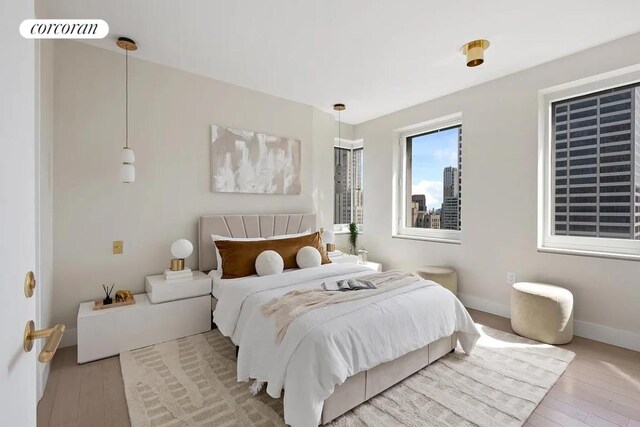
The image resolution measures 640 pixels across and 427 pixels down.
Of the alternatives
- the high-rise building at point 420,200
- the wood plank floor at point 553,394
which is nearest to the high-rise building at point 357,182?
the high-rise building at point 420,200

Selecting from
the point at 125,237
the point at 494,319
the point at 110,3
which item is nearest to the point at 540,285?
the point at 494,319

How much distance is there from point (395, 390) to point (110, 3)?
11.0ft

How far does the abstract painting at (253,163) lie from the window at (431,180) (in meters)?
1.69

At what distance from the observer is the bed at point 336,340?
1.59m

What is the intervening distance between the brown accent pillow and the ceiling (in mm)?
1828

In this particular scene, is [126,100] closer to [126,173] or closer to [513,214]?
[126,173]

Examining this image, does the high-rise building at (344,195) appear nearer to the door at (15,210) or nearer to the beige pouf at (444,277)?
the beige pouf at (444,277)

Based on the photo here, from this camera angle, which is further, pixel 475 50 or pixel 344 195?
pixel 344 195

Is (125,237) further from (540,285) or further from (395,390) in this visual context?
(540,285)

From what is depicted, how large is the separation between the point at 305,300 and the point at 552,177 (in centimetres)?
294

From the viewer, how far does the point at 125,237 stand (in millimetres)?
2896

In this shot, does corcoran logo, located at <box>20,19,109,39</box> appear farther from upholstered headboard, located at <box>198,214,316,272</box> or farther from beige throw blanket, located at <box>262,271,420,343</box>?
upholstered headboard, located at <box>198,214,316,272</box>

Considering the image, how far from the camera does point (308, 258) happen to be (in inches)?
124

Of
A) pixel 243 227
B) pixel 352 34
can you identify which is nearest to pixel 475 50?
pixel 352 34
